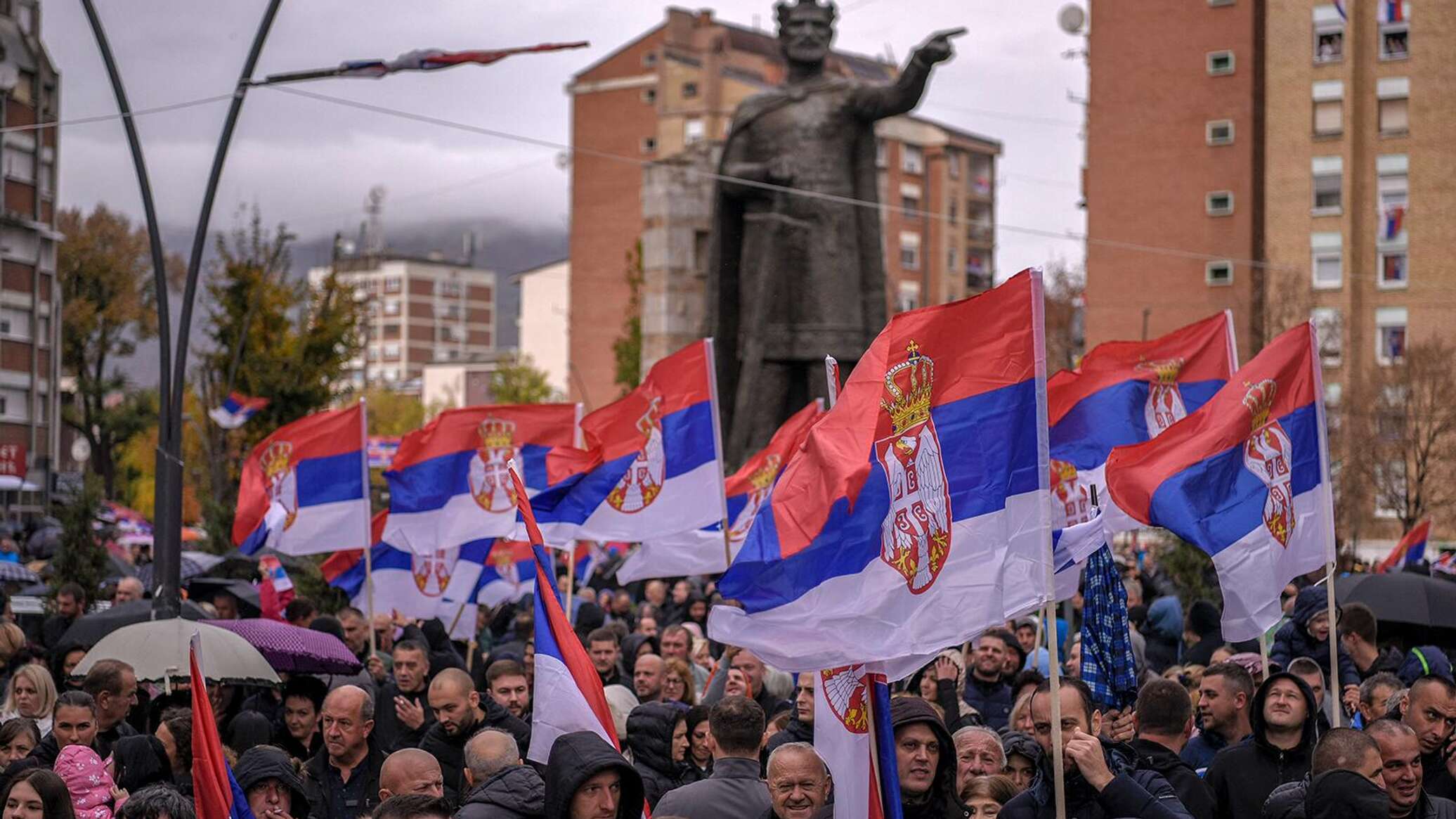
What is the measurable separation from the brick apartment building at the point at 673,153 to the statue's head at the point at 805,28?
56.7 m

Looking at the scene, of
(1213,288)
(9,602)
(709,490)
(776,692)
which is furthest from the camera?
(1213,288)

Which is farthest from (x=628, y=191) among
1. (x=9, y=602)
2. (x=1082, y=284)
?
(x=9, y=602)

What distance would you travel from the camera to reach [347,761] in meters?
8.62

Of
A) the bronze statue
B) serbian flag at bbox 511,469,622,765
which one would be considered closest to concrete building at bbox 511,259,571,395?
the bronze statue

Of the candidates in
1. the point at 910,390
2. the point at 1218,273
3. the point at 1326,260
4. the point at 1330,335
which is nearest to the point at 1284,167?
the point at 1326,260

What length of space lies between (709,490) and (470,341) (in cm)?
15753

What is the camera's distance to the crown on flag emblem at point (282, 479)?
1514 cm

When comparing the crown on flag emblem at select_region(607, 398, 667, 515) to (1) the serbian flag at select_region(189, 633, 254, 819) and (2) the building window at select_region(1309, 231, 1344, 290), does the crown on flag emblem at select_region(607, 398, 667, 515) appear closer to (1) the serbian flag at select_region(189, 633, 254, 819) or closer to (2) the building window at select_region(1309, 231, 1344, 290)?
(1) the serbian flag at select_region(189, 633, 254, 819)

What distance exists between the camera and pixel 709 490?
1307 cm

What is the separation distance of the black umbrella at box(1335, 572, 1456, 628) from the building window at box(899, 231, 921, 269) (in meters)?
73.4

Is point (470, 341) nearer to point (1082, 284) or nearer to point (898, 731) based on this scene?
point (1082, 284)

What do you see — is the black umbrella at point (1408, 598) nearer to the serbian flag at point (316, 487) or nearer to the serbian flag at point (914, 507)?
the serbian flag at point (316, 487)

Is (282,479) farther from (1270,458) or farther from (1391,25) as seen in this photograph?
(1391,25)

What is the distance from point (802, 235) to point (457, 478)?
25.8 feet
